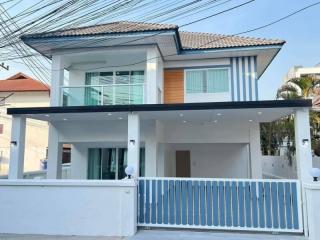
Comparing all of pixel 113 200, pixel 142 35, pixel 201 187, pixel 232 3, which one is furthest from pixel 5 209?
pixel 232 3

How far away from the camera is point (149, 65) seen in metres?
13.1

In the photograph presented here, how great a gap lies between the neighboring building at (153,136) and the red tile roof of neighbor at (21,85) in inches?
769

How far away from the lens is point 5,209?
27.6ft

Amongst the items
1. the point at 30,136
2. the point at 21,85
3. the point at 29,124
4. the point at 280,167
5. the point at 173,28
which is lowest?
the point at 280,167

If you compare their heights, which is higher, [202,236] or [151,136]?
[151,136]

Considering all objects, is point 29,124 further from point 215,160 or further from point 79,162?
point 215,160

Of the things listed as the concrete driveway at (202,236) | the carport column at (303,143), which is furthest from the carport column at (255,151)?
the concrete driveway at (202,236)

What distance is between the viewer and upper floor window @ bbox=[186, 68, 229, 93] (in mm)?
14430

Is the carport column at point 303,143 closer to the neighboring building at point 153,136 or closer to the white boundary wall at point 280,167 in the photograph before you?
the neighboring building at point 153,136

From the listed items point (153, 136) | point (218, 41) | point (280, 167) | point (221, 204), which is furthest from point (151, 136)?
point (280, 167)

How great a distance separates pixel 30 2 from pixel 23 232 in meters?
6.95

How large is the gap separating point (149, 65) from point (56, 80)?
4408 millimetres

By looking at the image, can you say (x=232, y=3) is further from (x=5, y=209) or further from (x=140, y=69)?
(x=5, y=209)

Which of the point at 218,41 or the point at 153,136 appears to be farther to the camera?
the point at 218,41
